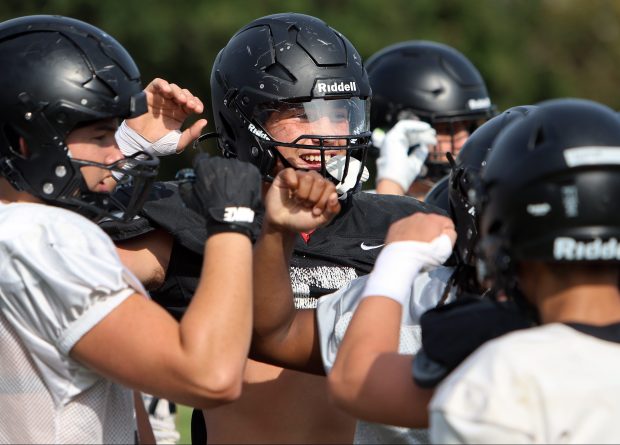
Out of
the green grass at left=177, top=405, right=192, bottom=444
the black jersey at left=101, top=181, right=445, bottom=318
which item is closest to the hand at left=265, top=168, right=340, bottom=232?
the black jersey at left=101, top=181, right=445, bottom=318

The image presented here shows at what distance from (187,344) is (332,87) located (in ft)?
5.10

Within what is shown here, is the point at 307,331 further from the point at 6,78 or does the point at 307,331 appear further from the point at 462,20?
the point at 462,20

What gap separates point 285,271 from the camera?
320cm

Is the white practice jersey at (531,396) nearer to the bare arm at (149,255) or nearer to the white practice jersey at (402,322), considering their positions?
the white practice jersey at (402,322)

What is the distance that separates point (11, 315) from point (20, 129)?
51 cm

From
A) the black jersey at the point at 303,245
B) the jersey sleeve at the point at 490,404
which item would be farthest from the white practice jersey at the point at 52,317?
the jersey sleeve at the point at 490,404

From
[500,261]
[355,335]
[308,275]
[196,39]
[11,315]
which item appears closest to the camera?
[500,261]

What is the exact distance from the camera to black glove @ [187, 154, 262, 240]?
2.78 meters

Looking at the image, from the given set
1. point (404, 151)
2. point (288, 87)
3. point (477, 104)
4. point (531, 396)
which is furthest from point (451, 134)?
point (531, 396)

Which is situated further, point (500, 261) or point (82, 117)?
point (82, 117)

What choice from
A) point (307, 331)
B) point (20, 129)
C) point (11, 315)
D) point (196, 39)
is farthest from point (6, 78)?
point (196, 39)

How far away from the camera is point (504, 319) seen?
2.44 metres

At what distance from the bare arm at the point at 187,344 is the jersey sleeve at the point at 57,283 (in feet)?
0.13

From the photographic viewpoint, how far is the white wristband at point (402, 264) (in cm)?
264
